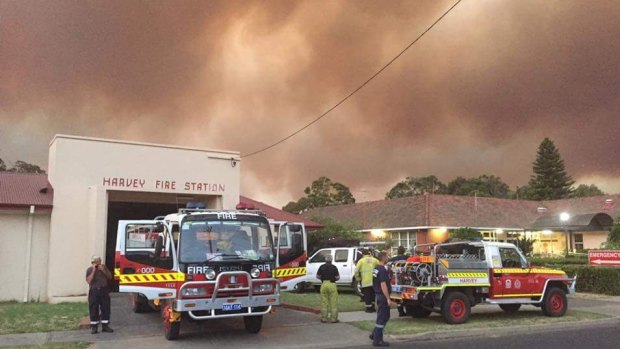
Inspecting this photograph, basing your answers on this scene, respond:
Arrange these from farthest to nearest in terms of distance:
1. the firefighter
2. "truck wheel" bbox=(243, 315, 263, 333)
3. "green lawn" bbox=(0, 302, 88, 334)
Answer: the firefighter < "green lawn" bbox=(0, 302, 88, 334) < "truck wheel" bbox=(243, 315, 263, 333)

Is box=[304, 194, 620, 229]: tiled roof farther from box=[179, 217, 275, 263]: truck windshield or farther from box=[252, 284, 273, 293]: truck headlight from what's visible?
box=[252, 284, 273, 293]: truck headlight

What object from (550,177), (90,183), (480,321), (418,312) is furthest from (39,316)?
(550,177)

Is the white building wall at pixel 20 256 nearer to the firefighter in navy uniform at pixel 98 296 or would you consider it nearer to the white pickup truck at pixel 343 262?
the firefighter in navy uniform at pixel 98 296

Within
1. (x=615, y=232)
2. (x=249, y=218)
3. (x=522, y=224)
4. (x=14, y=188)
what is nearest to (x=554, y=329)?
(x=249, y=218)

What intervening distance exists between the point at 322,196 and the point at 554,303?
68.5 m

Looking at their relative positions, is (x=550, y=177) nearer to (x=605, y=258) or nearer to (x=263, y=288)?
(x=605, y=258)

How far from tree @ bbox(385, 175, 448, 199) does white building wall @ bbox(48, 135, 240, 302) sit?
73.8 meters

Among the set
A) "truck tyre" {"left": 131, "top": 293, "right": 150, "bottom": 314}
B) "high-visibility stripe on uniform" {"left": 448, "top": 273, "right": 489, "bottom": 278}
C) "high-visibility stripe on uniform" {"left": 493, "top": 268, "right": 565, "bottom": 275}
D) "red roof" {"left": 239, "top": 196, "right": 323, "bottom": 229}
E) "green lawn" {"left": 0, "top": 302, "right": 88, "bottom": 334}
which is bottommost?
"green lawn" {"left": 0, "top": 302, "right": 88, "bottom": 334}

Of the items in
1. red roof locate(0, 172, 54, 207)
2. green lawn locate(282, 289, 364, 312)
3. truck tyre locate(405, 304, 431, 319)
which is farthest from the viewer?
red roof locate(0, 172, 54, 207)

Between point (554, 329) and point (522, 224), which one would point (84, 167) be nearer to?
point (554, 329)

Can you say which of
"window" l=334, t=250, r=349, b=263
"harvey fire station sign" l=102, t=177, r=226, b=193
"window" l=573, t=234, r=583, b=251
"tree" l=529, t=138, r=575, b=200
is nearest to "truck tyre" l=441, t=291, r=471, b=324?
"window" l=334, t=250, r=349, b=263

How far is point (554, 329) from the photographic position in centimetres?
1349

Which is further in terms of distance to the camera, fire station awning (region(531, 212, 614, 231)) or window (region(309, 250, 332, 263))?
fire station awning (region(531, 212, 614, 231))

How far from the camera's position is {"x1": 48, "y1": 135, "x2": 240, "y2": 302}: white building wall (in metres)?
18.8
